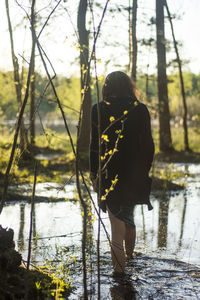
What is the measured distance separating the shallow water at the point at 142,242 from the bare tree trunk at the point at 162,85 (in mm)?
9359

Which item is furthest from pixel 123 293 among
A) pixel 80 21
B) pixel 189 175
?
pixel 80 21

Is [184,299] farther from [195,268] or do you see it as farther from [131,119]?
[131,119]

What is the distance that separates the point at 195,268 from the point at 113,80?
2101mm

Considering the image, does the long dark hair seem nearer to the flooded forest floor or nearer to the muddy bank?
the flooded forest floor

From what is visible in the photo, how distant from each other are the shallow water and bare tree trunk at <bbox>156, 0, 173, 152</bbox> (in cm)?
936

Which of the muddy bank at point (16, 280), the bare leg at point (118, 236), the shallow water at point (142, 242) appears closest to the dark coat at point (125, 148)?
the bare leg at point (118, 236)

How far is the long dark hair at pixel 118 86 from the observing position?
4191 millimetres

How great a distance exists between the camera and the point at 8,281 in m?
3.47

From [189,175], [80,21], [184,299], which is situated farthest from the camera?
[80,21]

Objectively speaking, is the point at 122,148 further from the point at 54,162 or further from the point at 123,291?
the point at 54,162

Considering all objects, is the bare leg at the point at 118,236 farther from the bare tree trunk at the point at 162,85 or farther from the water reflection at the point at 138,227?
the bare tree trunk at the point at 162,85

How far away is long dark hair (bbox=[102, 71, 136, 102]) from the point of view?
4191mm

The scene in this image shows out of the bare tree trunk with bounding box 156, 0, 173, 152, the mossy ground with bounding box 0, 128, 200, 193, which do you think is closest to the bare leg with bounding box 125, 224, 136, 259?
the mossy ground with bounding box 0, 128, 200, 193

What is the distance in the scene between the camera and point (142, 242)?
5801 mm
